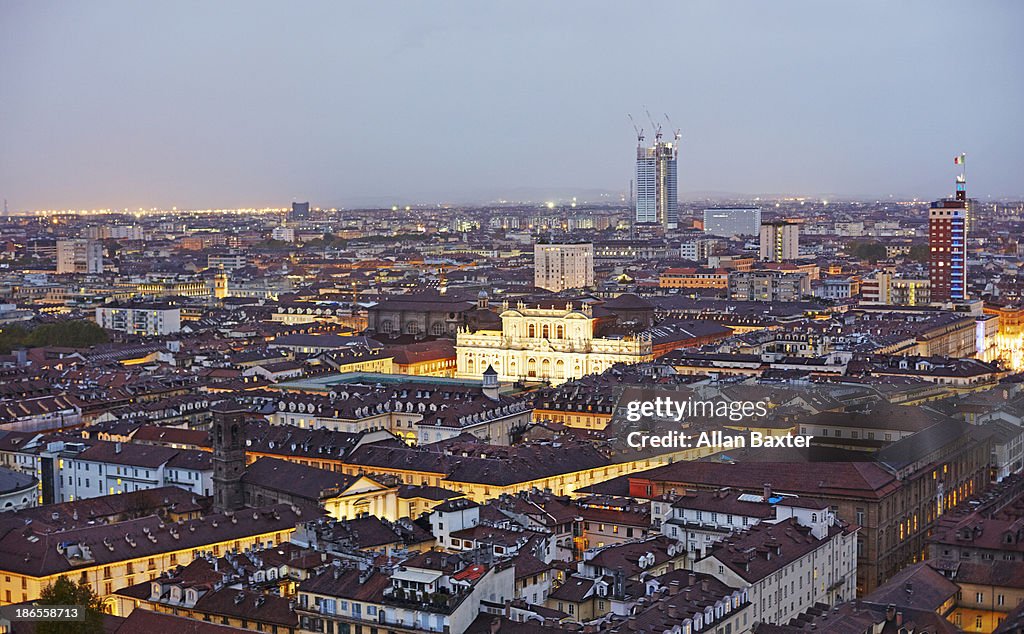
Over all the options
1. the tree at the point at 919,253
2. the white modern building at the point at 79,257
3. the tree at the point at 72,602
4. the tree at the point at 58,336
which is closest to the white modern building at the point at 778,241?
the tree at the point at 919,253

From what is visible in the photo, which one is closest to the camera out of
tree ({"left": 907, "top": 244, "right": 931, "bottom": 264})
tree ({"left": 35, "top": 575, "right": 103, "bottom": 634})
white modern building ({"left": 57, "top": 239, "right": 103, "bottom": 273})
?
tree ({"left": 35, "top": 575, "right": 103, "bottom": 634})

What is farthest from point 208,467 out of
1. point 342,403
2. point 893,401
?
point 893,401

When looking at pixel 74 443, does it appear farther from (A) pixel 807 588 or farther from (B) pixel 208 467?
(A) pixel 807 588

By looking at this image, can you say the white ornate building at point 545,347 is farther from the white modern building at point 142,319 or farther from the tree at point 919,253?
the tree at point 919,253

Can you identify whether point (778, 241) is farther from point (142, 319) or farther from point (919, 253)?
point (142, 319)

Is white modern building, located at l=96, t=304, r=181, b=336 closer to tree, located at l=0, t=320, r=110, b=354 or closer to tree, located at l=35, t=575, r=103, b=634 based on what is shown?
tree, located at l=0, t=320, r=110, b=354

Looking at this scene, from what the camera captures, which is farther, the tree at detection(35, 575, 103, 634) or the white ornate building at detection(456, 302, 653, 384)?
the white ornate building at detection(456, 302, 653, 384)
